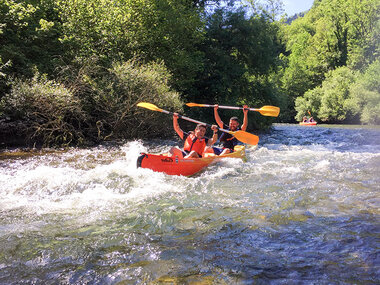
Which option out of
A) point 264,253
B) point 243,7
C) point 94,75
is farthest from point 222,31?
point 264,253

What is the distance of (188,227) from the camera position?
393 centimetres

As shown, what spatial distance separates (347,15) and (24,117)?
41.3 meters

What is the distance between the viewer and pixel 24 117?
10.1 metres

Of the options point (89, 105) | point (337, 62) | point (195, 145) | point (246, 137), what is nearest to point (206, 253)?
point (195, 145)

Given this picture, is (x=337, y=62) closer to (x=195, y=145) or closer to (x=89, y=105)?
(x=89, y=105)

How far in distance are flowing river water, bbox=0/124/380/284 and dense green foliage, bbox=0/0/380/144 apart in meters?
4.42

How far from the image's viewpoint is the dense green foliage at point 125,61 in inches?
425

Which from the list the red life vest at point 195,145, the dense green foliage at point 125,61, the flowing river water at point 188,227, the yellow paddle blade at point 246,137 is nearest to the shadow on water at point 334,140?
the dense green foliage at point 125,61

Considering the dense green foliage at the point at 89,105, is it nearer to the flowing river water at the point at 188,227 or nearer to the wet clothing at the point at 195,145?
the flowing river water at the point at 188,227

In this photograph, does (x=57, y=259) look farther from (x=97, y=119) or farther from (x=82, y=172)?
(x=97, y=119)

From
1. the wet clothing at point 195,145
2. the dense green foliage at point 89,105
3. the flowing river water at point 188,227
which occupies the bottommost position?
the flowing river water at point 188,227

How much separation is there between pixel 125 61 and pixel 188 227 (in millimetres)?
11367

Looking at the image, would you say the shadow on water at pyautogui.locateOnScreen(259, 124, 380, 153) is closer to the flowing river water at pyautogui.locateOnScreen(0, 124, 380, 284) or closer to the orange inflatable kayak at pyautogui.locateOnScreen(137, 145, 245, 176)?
the flowing river water at pyautogui.locateOnScreen(0, 124, 380, 284)

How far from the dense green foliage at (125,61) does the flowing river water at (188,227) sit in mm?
4424
